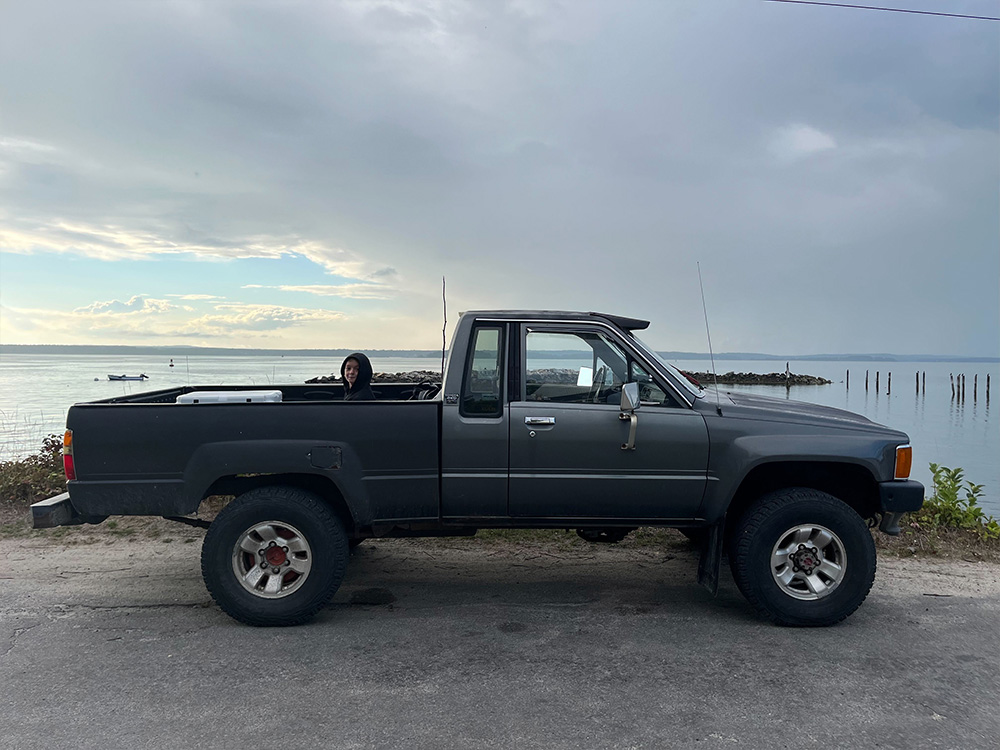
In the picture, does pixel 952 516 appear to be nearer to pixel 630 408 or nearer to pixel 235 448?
pixel 630 408

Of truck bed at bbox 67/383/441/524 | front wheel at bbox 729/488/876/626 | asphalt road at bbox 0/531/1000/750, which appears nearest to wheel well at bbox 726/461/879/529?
front wheel at bbox 729/488/876/626

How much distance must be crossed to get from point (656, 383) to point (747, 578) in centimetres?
142

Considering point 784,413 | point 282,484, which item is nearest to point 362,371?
point 282,484

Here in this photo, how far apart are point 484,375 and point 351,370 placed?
168 centimetres

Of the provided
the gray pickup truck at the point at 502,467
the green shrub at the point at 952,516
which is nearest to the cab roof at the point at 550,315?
the gray pickup truck at the point at 502,467

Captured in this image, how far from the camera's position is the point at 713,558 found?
498 cm

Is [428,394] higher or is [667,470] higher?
[428,394]

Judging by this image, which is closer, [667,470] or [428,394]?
[667,470]

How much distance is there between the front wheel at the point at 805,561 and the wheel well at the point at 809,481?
28cm

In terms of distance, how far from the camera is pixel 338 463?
4797mm

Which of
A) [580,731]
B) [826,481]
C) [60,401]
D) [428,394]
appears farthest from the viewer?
[60,401]

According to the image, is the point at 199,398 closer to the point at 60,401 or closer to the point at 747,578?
the point at 747,578

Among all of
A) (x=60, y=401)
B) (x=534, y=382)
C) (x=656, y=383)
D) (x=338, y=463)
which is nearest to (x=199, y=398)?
(x=338, y=463)

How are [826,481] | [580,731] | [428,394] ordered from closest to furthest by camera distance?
[580,731], [826,481], [428,394]
